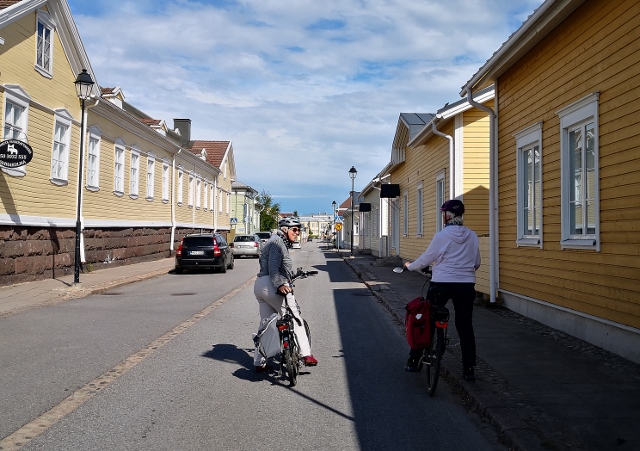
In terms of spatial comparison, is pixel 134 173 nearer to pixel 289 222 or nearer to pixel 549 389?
pixel 289 222

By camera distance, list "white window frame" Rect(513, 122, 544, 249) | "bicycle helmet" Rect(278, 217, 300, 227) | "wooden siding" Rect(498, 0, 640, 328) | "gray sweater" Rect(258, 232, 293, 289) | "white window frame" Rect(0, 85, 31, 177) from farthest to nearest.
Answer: "white window frame" Rect(0, 85, 31, 177) → "white window frame" Rect(513, 122, 544, 249) → "wooden siding" Rect(498, 0, 640, 328) → "bicycle helmet" Rect(278, 217, 300, 227) → "gray sweater" Rect(258, 232, 293, 289)

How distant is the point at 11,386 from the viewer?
20.2 feet

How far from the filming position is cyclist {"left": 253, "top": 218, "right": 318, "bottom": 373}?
6.46 metres

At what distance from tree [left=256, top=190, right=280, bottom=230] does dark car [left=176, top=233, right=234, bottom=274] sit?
2293 inches

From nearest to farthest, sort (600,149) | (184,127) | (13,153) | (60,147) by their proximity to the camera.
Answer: (600,149) < (13,153) < (60,147) < (184,127)

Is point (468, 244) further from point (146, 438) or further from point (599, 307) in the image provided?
point (146, 438)

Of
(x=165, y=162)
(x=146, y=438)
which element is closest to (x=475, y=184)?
(x=146, y=438)

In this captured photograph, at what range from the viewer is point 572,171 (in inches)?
353

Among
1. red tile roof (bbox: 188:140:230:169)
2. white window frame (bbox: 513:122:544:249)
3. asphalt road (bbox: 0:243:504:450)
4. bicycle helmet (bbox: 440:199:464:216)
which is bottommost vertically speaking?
asphalt road (bbox: 0:243:504:450)

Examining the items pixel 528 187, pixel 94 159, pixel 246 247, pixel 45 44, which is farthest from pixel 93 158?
pixel 528 187

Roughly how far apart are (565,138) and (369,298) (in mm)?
7084

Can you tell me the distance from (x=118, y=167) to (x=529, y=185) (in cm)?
1839

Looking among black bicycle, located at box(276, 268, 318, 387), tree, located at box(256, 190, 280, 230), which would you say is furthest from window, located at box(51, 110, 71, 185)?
tree, located at box(256, 190, 280, 230)

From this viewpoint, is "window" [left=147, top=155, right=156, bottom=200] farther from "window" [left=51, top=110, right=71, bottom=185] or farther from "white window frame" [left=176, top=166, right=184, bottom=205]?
"window" [left=51, top=110, right=71, bottom=185]
